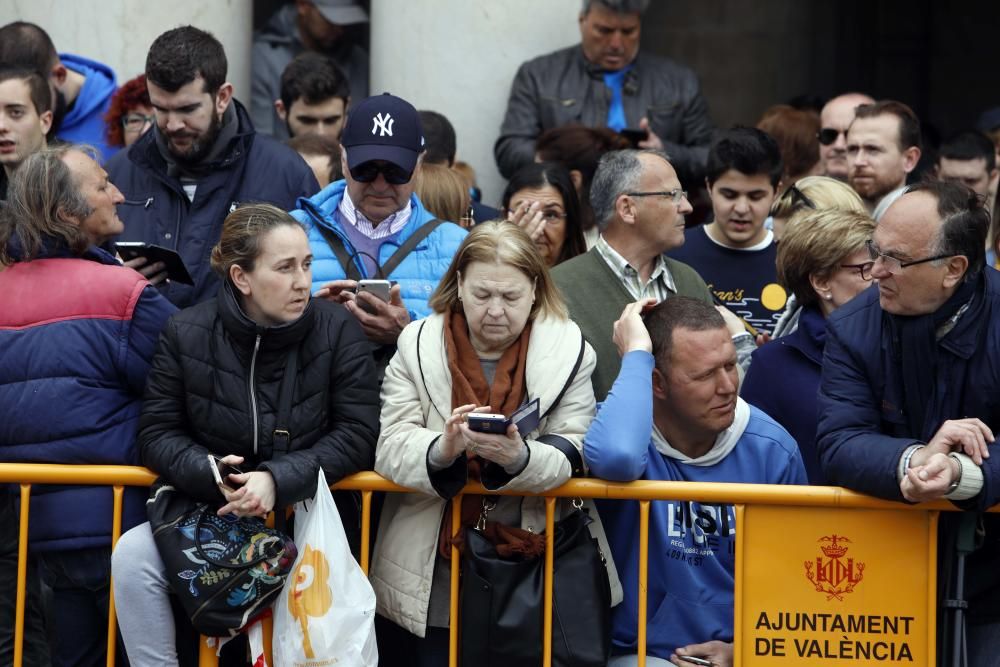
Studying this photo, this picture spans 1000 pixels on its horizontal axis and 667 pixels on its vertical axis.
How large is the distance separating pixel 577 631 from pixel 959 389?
4.55ft

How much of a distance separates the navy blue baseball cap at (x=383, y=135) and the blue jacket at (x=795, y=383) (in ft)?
4.83

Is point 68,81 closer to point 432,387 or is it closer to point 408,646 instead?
point 432,387

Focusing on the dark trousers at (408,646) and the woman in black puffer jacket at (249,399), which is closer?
the woman in black puffer jacket at (249,399)

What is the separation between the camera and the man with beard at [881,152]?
294 inches

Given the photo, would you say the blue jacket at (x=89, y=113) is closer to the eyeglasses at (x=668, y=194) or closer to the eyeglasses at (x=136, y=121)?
the eyeglasses at (x=136, y=121)

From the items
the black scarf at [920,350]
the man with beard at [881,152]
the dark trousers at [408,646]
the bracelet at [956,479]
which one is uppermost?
the man with beard at [881,152]

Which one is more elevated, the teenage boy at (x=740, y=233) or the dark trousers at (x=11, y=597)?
the teenage boy at (x=740, y=233)

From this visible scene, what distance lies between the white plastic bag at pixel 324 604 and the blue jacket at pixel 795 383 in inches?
66.2

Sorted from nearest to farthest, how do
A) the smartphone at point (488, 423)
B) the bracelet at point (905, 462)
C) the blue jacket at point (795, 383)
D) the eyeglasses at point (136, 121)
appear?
1. the smartphone at point (488, 423)
2. the bracelet at point (905, 462)
3. the blue jacket at point (795, 383)
4. the eyeglasses at point (136, 121)

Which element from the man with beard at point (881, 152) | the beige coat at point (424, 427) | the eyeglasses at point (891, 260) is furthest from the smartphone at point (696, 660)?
the man with beard at point (881, 152)

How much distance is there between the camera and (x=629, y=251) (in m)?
6.21

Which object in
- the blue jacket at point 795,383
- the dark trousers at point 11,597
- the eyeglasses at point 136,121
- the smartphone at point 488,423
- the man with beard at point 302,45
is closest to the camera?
the smartphone at point 488,423

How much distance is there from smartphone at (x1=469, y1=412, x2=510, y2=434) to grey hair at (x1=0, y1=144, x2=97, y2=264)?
1.53m

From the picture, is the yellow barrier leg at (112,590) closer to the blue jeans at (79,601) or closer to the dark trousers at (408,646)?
the blue jeans at (79,601)
